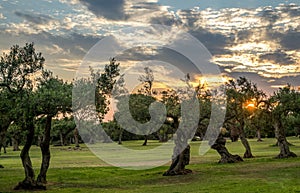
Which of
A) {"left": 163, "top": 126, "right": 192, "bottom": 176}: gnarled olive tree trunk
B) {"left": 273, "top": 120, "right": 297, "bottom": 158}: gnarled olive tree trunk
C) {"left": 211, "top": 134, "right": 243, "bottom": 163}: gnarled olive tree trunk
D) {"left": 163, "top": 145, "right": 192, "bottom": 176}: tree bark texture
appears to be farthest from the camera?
{"left": 273, "top": 120, "right": 297, "bottom": 158}: gnarled olive tree trunk

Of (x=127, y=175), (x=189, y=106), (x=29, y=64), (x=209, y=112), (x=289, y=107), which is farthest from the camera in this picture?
(x=289, y=107)

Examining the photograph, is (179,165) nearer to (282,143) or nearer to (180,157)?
(180,157)

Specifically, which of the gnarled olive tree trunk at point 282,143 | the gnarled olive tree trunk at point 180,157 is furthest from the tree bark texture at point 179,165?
the gnarled olive tree trunk at point 282,143

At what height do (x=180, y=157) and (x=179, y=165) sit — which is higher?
(x=180, y=157)

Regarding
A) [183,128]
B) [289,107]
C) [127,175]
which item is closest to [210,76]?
[289,107]

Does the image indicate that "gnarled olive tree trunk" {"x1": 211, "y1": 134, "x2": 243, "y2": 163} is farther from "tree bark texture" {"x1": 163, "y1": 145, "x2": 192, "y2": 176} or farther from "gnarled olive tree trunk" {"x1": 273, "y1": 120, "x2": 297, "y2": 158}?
"tree bark texture" {"x1": 163, "y1": 145, "x2": 192, "y2": 176}

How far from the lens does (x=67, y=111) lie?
34906 millimetres

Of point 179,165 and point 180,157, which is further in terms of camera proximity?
point 180,157

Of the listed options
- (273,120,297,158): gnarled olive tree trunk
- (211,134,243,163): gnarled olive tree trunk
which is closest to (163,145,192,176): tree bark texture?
(211,134,243,163): gnarled olive tree trunk

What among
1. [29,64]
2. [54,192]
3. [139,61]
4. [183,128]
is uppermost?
[139,61]

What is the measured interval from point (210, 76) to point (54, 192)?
33628mm

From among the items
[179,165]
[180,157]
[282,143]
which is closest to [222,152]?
[282,143]

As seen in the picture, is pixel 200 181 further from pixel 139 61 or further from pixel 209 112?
pixel 139 61

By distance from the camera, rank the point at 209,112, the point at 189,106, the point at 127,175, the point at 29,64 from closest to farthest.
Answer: the point at 29,64
the point at 127,175
the point at 189,106
the point at 209,112
